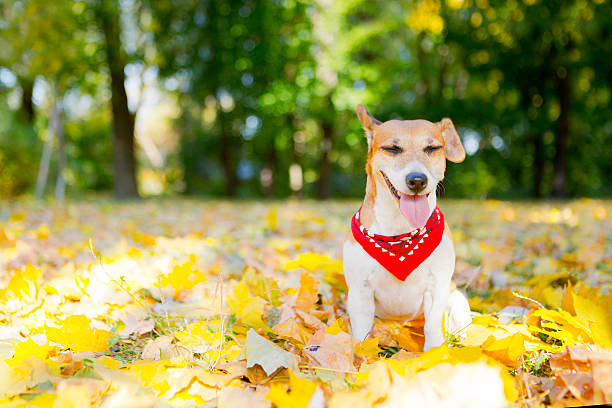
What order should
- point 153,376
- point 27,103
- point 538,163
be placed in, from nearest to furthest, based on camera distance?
point 153,376
point 27,103
point 538,163

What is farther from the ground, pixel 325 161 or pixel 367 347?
pixel 325 161

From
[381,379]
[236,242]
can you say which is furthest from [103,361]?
[236,242]

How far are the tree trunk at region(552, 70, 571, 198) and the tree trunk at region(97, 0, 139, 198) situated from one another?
12.1m

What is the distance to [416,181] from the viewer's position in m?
1.53

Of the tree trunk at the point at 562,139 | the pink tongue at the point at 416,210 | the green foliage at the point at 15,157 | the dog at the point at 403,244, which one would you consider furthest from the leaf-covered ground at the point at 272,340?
the tree trunk at the point at 562,139

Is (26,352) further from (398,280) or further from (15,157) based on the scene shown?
(15,157)

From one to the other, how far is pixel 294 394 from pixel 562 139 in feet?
43.8

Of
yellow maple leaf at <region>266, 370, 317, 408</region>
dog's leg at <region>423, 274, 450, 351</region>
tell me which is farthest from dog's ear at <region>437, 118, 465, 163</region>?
yellow maple leaf at <region>266, 370, 317, 408</region>

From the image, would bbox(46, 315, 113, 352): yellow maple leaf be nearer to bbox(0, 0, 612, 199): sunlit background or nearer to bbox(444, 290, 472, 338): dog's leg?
bbox(444, 290, 472, 338): dog's leg

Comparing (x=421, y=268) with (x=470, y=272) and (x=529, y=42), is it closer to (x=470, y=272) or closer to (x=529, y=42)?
(x=470, y=272)

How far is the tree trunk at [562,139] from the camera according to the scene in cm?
1196

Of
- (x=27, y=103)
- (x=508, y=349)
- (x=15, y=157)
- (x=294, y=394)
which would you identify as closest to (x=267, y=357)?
(x=294, y=394)

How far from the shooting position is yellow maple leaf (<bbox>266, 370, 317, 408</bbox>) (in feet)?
3.80

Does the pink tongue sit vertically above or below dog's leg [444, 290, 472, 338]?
above
